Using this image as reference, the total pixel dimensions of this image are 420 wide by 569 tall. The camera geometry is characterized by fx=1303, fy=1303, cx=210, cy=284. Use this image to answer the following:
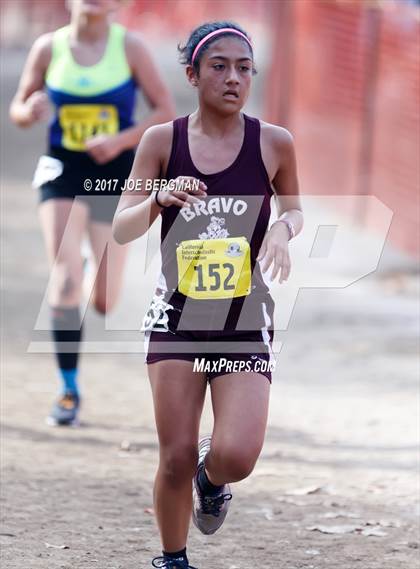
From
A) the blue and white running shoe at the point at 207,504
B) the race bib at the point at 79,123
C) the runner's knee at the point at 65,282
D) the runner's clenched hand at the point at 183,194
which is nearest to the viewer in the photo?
the runner's clenched hand at the point at 183,194

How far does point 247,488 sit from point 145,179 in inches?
79.3

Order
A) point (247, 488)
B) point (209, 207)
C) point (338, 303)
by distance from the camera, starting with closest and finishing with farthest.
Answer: point (209, 207)
point (247, 488)
point (338, 303)

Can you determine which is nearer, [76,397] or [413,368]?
[76,397]

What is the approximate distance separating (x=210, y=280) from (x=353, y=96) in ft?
30.5

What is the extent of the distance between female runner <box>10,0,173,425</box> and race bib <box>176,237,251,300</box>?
94.0 inches

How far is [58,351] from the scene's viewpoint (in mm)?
6773

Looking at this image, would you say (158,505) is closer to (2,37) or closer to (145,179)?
(145,179)

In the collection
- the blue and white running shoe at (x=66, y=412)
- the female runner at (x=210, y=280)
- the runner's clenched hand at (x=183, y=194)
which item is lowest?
the blue and white running shoe at (x=66, y=412)

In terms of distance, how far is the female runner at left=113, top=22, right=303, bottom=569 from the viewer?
13.8 feet

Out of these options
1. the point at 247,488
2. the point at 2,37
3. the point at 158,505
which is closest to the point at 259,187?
the point at 158,505

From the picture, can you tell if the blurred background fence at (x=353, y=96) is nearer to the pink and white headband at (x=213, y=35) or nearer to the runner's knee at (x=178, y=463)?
the pink and white headband at (x=213, y=35)

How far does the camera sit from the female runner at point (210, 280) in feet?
13.8

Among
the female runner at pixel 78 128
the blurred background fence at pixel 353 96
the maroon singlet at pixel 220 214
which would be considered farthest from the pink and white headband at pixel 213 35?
the blurred background fence at pixel 353 96

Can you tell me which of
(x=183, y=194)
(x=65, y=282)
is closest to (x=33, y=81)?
(x=65, y=282)
